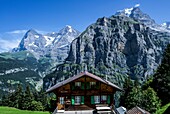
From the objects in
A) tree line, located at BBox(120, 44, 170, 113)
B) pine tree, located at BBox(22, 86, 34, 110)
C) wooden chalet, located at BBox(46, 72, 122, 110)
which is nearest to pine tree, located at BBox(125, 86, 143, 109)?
tree line, located at BBox(120, 44, 170, 113)

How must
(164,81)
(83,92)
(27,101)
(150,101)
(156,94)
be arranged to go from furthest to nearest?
1. (27,101)
2. (164,81)
3. (156,94)
4. (150,101)
5. (83,92)

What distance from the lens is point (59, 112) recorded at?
46.0 metres

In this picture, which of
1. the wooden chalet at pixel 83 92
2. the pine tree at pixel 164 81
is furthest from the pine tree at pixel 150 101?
the wooden chalet at pixel 83 92

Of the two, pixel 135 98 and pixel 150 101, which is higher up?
pixel 135 98

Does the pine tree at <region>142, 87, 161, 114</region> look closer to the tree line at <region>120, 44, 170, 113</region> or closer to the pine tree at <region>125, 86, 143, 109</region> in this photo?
the tree line at <region>120, 44, 170, 113</region>

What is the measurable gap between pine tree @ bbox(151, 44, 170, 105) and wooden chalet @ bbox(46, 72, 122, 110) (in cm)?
4035

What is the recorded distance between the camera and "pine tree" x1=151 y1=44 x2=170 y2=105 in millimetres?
84438

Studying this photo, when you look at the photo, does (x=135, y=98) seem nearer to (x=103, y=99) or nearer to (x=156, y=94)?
(x=156, y=94)

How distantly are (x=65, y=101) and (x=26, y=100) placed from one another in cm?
6689

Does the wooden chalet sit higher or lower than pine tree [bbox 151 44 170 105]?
lower

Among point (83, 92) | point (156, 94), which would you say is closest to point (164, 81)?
point (156, 94)

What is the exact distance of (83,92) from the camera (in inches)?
1885

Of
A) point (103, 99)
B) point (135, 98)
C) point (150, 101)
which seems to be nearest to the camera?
point (103, 99)

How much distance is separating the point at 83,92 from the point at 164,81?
43.9 metres
